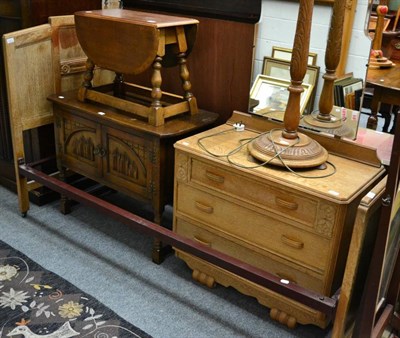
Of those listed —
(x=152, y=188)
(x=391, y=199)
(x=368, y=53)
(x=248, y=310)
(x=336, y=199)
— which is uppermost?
(x=368, y=53)

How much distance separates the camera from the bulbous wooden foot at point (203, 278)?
2.34 meters

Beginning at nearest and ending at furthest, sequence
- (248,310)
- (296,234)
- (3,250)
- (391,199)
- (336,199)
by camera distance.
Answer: (391,199) < (336,199) < (296,234) < (248,310) < (3,250)

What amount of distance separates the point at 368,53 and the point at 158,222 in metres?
1.29

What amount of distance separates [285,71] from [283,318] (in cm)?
114

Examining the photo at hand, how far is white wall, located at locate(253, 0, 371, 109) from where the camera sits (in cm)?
202

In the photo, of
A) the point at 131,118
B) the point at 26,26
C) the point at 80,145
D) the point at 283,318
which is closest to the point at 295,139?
the point at 283,318

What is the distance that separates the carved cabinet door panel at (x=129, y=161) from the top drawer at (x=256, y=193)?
298 millimetres

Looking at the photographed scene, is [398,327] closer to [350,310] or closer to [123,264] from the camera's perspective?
[350,310]

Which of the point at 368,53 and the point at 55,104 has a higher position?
the point at 368,53

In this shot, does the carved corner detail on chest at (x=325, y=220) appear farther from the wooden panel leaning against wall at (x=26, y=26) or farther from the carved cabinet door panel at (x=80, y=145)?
the wooden panel leaning against wall at (x=26, y=26)

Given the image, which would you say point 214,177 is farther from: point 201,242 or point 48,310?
point 48,310

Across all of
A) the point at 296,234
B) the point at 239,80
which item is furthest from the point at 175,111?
the point at 296,234

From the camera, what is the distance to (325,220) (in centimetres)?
180

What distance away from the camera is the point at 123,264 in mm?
2543
